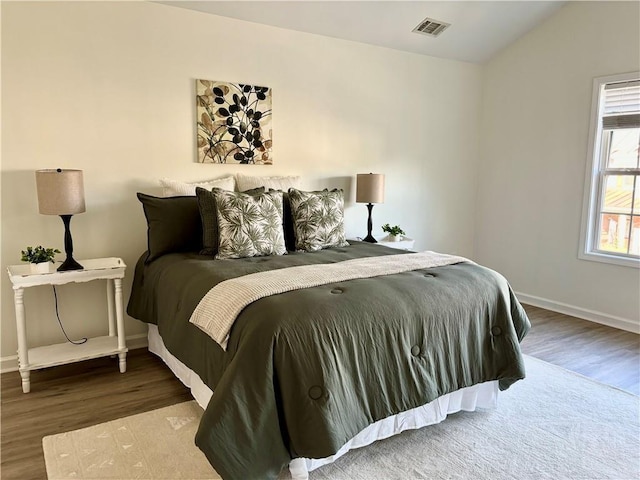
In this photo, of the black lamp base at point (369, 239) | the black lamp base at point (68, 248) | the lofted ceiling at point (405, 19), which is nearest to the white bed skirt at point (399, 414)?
the black lamp base at point (68, 248)

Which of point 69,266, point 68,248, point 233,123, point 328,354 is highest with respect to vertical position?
point 233,123

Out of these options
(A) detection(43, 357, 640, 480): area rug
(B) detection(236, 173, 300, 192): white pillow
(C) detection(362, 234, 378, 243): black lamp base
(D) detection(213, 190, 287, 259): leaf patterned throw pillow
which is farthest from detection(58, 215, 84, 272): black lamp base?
(C) detection(362, 234, 378, 243): black lamp base

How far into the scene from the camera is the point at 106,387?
2682 mm

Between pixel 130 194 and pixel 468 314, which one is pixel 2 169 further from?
pixel 468 314

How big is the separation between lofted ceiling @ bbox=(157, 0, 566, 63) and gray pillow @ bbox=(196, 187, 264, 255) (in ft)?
4.83

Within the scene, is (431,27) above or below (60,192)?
above

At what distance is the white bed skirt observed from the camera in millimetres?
1859

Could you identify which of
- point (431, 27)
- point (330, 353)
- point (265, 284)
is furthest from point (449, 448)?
point (431, 27)

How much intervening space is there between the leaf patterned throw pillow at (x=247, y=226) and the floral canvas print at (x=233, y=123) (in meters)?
0.76

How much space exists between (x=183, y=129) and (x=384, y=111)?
1988 mm

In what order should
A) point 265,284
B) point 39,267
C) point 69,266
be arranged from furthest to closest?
point 69,266, point 39,267, point 265,284

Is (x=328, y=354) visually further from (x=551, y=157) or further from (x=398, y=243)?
(x=551, y=157)

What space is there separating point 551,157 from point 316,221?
104 inches

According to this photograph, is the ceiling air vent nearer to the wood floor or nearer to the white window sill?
the white window sill
